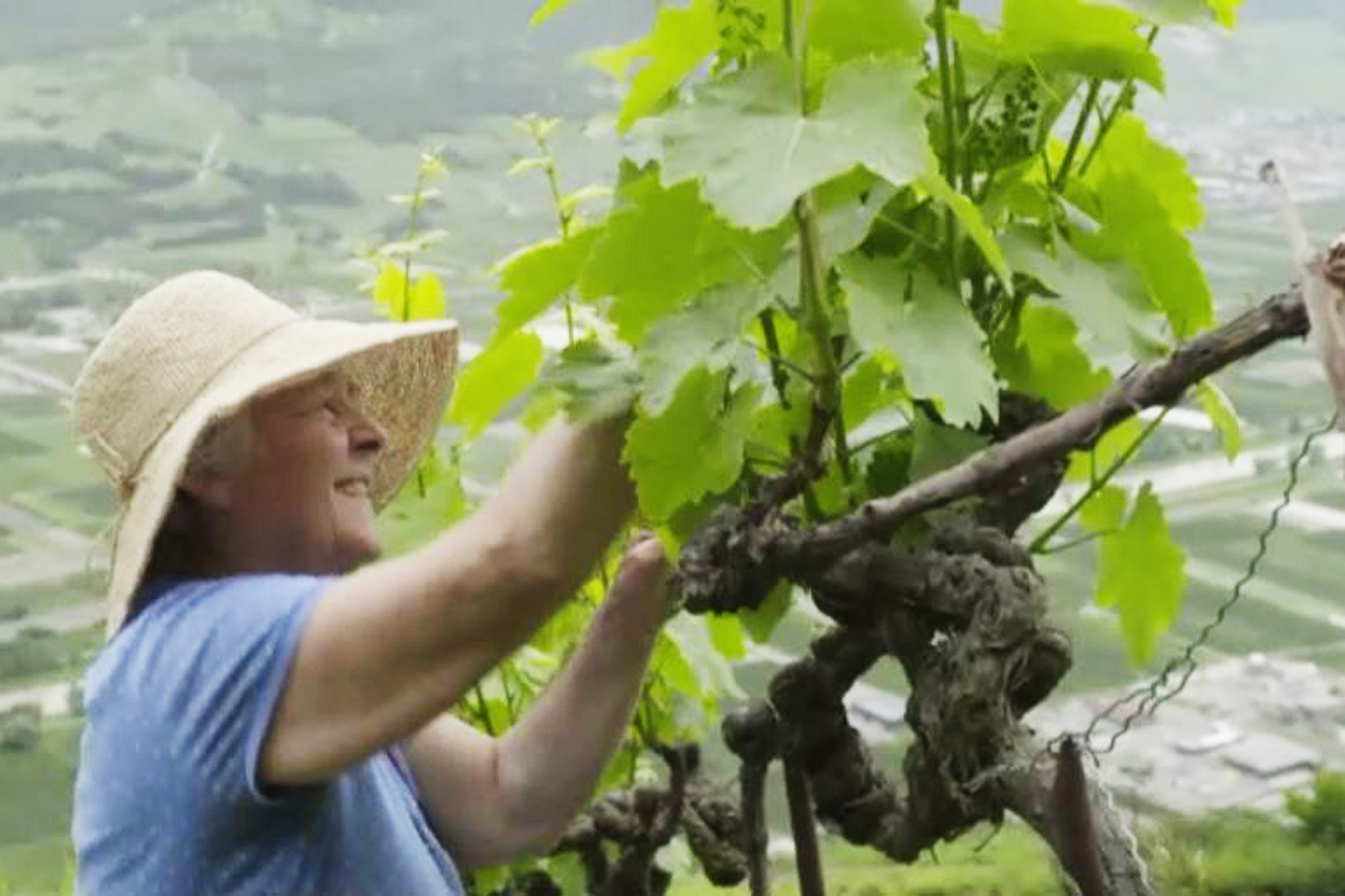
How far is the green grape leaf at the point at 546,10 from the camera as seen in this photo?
2.59 ft

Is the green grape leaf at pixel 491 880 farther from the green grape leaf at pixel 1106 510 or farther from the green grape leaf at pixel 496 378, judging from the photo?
the green grape leaf at pixel 1106 510

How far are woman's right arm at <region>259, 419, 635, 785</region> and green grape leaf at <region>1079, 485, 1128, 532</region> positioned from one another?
0.20m

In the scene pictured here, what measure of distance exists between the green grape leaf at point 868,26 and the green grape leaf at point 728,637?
0.39 meters

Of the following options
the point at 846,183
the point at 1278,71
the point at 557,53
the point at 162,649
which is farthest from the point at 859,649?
the point at 1278,71

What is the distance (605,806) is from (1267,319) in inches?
24.8

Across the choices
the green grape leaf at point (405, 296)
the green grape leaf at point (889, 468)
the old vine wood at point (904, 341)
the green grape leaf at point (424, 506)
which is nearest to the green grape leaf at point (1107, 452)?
the old vine wood at point (904, 341)

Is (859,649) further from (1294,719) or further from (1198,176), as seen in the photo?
(1294,719)

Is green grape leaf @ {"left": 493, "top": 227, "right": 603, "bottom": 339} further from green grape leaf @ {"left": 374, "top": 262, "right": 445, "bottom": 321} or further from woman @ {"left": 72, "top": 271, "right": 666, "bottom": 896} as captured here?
green grape leaf @ {"left": 374, "top": 262, "right": 445, "bottom": 321}

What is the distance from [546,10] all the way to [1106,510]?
31 centimetres

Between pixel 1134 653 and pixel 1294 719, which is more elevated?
pixel 1134 653

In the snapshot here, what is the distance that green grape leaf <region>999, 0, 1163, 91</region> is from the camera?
694mm

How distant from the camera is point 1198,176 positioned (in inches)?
33.6

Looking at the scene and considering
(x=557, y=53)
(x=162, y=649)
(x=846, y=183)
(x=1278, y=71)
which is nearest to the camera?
(x=846, y=183)

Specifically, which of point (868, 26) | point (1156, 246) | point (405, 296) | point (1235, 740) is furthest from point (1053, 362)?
point (1235, 740)
